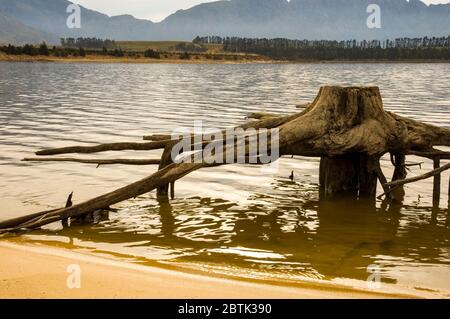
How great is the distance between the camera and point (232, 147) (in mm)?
10773

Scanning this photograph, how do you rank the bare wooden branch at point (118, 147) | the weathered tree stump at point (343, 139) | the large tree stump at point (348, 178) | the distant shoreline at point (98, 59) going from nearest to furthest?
the weathered tree stump at point (343, 139), the bare wooden branch at point (118, 147), the large tree stump at point (348, 178), the distant shoreline at point (98, 59)

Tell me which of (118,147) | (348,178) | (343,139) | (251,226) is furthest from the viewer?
(348,178)

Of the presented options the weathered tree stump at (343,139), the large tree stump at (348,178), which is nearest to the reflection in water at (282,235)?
the large tree stump at (348,178)

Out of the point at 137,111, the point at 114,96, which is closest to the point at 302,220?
the point at 137,111

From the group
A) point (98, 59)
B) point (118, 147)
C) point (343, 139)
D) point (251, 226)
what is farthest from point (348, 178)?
point (98, 59)

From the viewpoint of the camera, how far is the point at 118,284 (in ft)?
23.3

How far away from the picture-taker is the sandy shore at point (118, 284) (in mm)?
6715

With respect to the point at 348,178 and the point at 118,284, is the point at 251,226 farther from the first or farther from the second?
the point at 118,284

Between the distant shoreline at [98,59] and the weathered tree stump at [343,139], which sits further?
the distant shoreline at [98,59]

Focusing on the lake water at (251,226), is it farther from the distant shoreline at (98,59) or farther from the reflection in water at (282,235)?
the distant shoreline at (98,59)

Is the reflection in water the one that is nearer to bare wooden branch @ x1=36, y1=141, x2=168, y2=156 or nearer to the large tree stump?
the large tree stump

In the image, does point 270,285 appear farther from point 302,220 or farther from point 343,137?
point 343,137

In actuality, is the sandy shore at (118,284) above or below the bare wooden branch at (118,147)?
below
